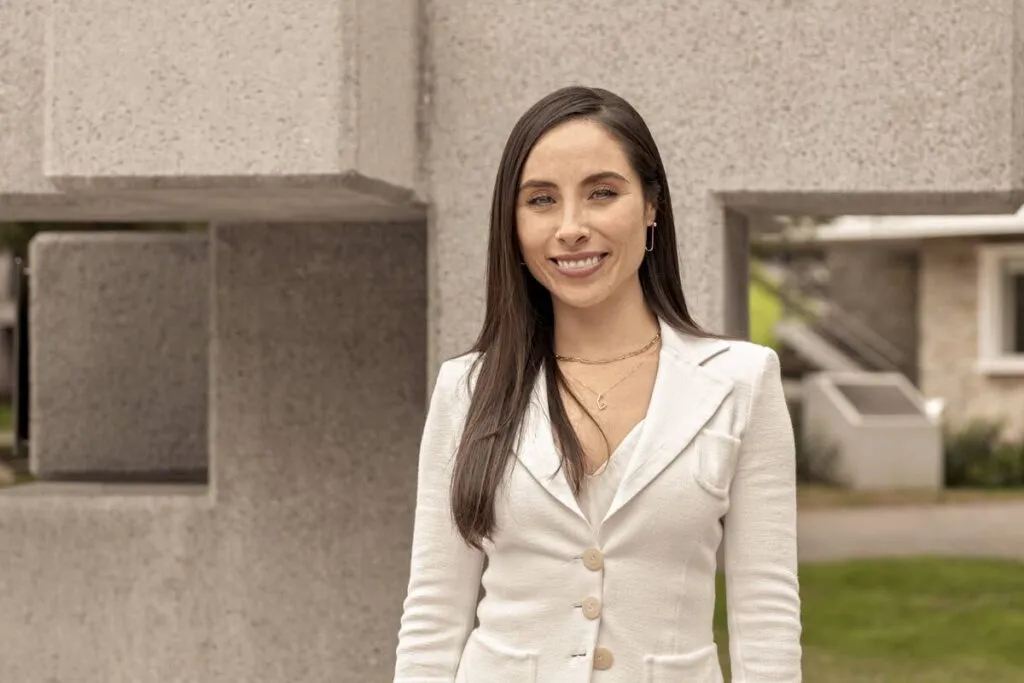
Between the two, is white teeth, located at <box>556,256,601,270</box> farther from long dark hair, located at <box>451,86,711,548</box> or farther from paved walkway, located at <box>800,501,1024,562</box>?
paved walkway, located at <box>800,501,1024,562</box>

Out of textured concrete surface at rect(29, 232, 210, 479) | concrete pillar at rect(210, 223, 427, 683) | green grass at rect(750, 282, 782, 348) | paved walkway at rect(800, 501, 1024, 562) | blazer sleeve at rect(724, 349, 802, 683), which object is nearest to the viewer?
blazer sleeve at rect(724, 349, 802, 683)

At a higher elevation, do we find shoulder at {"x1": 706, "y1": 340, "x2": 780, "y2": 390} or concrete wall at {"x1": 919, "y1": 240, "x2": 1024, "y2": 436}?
concrete wall at {"x1": 919, "y1": 240, "x2": 1024, "y2": 436}

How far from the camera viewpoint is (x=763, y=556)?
2482 mm

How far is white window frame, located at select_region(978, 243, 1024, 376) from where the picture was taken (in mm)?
21500

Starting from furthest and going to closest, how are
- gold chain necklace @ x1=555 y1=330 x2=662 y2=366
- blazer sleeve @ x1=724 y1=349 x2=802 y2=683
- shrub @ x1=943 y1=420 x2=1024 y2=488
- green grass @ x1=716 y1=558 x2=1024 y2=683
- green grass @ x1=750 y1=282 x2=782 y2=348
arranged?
green grass @ x1=750 y1=282 x2=782 y2=348, shrub @ x1=943 y1=420 x2=1024 y2=488, green grass @ x1=716 y1=558 x2=1024 y2=683, gold chain necklace @ x1=555 y1=330 x2=662 y2=366, blazer sleeve @ x1=724 y1=349 x2=802 y2=683

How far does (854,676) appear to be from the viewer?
8148 millimetres

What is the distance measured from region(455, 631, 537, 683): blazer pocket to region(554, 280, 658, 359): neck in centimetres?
52

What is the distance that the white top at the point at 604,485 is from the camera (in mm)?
2527

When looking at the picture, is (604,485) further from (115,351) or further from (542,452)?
(115,351)

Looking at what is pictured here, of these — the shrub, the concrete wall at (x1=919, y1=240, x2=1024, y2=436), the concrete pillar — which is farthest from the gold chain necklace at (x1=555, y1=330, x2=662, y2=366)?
the concrete wall at (x1=919, y1=240, x2=1024, y2=436)

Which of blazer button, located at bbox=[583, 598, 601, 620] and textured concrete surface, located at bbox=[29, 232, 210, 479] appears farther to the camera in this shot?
textured concrete surface, located at bbox=[29, 232, 210, 479]

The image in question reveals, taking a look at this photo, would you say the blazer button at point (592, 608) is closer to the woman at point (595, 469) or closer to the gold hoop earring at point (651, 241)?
the woman at point (595, 469)

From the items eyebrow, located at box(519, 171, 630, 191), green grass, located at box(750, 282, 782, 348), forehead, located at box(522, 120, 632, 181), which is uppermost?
green grass, located at box(750, 282, 782, 348)

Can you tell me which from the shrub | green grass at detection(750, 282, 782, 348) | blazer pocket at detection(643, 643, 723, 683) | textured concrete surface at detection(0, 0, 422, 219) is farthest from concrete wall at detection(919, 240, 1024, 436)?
blazer pocket at detection(643, 643, 723, 683)
